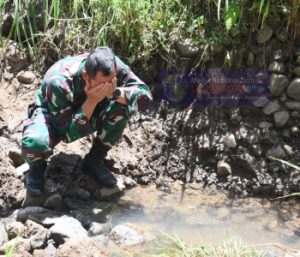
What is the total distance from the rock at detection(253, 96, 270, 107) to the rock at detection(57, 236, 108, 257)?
63.0 inches

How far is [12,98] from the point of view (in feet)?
12.9

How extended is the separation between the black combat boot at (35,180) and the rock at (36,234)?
288mm

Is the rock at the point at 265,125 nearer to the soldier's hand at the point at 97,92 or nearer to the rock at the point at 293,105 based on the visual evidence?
the rock at the point at 293,105

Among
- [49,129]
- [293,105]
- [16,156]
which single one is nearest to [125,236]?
[49,129]

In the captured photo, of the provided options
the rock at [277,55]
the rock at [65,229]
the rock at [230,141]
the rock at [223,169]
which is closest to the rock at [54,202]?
the rock at [65,229]

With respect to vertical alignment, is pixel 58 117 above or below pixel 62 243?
above

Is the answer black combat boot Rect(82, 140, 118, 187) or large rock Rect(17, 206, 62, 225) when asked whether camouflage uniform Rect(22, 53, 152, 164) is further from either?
large rock Rect(17, 206, 62, 225)

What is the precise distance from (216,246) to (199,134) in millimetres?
1161

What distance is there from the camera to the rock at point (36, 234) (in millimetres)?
2793

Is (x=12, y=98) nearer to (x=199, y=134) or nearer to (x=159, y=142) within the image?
(x=159, y=142)

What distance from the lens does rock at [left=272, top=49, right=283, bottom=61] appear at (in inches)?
145

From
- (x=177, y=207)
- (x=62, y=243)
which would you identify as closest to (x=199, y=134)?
(x=177, y=207)

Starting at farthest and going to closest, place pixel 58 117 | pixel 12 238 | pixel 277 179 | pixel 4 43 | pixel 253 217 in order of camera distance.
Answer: pixel 4 43 < pixel 277 179 < pixel 253 217 < pixel 58 117 < pixel 12 238

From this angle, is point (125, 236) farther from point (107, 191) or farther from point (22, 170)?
point (22, 170)
